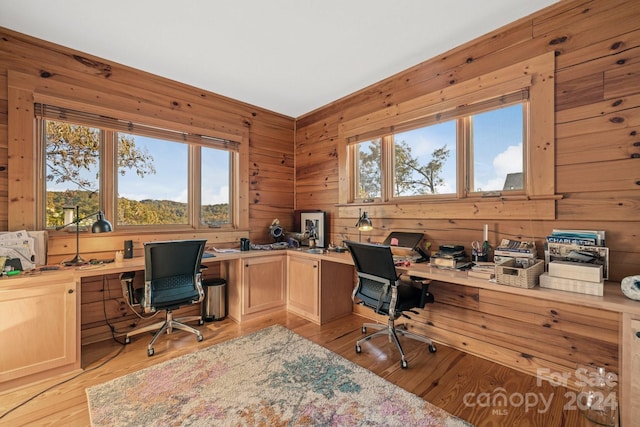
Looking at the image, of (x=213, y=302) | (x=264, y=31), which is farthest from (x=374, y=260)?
(x=264, y=31)

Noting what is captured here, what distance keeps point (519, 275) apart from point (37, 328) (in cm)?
327

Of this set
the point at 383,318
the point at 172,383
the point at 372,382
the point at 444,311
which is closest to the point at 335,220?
the point at 383,318

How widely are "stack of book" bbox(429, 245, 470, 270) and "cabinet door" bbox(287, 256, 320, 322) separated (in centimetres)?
126

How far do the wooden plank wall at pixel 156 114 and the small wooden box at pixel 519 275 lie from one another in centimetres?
289

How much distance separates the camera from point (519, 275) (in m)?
1.76

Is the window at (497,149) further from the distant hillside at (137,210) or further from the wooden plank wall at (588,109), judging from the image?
the distant hillside at (137,210)

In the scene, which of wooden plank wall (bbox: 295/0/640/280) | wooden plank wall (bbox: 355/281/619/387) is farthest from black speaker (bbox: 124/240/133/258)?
wooden plank wall (bbox: 295/0/640/280)

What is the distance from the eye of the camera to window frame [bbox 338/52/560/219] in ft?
6.81

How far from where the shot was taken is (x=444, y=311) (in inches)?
104

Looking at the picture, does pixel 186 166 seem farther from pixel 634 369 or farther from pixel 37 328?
pixel 634 369

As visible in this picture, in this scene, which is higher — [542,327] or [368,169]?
[368,169]

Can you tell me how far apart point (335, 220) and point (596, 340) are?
2559 mm

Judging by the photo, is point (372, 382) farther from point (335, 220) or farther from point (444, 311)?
point (335, 220)

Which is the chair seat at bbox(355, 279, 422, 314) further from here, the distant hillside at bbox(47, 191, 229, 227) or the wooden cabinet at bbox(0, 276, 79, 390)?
the wooden cabinet at bbox(0, 276, 79, 390)
